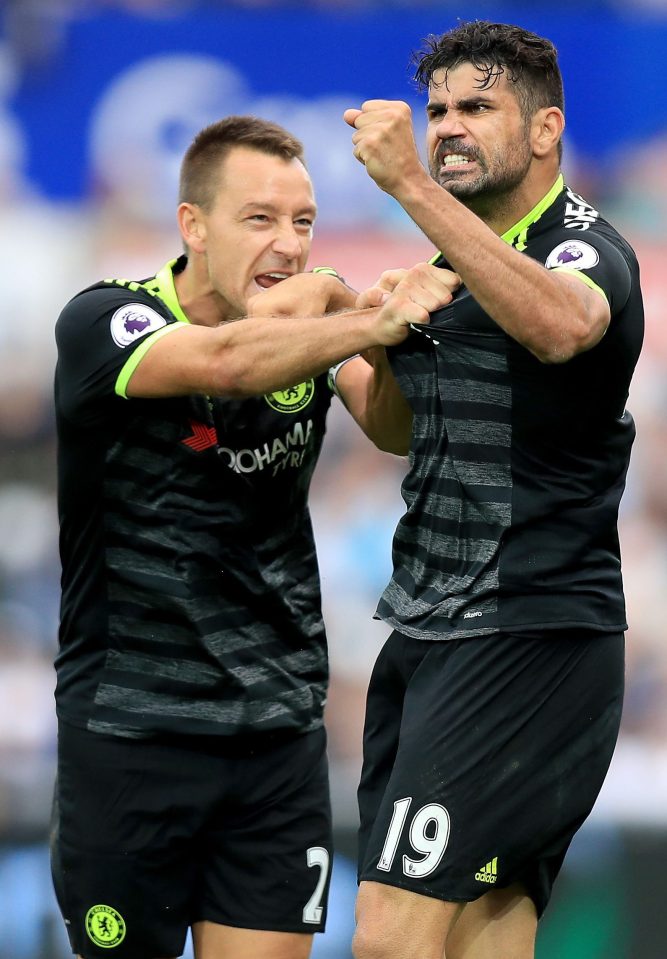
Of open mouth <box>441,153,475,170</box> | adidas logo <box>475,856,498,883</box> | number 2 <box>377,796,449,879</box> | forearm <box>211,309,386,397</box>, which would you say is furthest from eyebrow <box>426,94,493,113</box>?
adidas logo <box>475,856,498,883</box>

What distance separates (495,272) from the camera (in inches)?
110

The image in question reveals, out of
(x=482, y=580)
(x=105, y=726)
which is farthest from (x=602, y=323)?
(x=105, y=726)

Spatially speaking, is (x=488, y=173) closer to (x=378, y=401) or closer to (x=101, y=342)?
(x=378, y=401)

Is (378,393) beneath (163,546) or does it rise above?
above

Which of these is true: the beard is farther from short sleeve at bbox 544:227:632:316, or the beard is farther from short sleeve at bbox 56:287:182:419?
short sleeve at bbox 56:287:182:419

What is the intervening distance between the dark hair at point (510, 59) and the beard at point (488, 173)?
0.11 metres

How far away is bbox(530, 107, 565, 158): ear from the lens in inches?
127

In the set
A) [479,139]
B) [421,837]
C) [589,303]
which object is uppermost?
[479,139]

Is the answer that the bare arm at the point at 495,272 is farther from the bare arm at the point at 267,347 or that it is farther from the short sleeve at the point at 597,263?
the bare arm at the point at 267,347

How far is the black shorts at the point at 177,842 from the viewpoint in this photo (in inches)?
138

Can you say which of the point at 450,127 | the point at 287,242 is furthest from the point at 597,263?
the point at 287,242

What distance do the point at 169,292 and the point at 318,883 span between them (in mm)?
1518

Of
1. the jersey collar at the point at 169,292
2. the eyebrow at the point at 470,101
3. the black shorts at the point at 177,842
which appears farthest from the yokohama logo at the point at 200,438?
the eyebrow at the point at 470,101

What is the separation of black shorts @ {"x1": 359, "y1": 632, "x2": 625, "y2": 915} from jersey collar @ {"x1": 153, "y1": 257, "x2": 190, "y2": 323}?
1.05 metres
